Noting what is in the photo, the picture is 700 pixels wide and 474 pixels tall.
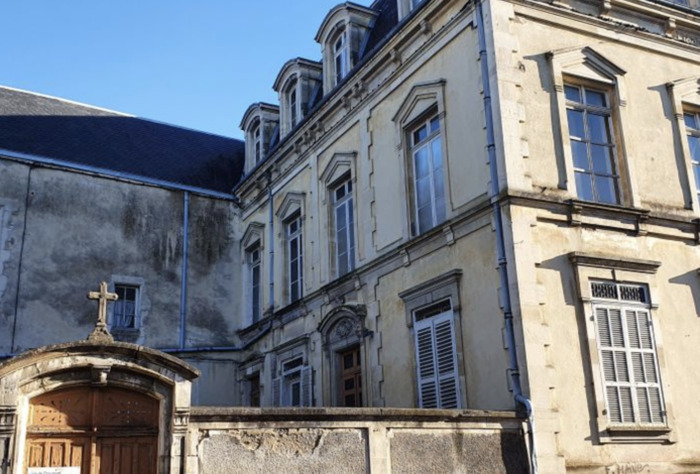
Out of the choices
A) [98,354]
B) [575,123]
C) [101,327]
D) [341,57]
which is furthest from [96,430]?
[341,57]

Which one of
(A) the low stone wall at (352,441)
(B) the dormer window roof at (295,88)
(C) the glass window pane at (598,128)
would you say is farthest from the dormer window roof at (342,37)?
(A) the low stone wall at (352,441)

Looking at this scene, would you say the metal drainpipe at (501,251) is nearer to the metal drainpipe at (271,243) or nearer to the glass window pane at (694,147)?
the glass window pane at (694,147)

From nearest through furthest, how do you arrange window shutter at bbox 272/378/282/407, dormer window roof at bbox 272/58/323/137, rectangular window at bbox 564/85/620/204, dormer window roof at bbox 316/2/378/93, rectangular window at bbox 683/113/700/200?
rectangular window at bbox 564/85/620/204 < rectangular window at bbox 683/113/700/200 < dormer window roof at bbox 316/2/378/93 < window shutter at bbox 272/378/282/407 < dormer window roof at bbox 272/58/323/137

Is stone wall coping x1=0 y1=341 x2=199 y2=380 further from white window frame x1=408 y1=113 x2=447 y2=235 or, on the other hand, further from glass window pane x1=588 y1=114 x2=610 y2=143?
glass window pane x1=588 y1=114 x2=610 y2=143

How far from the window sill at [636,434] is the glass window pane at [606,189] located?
124 inches

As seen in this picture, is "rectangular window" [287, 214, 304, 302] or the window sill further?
"rectangular window" [287, 214, 304, 302]

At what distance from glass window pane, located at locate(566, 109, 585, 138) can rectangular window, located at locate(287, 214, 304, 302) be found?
6.25 meters

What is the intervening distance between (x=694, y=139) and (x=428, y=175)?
13.7ft

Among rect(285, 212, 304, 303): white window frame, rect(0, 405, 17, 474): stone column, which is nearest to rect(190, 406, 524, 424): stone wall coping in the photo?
rect(0, 405, 17, 474): stone column

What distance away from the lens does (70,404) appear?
8227mm

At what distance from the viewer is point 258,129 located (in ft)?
63.2

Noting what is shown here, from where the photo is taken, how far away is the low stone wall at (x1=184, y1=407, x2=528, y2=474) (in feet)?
27.0

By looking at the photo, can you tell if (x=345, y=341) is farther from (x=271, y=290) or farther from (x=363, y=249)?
(x=271, y=290)

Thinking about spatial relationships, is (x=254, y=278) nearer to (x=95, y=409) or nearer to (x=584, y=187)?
(x=584, y=187)
